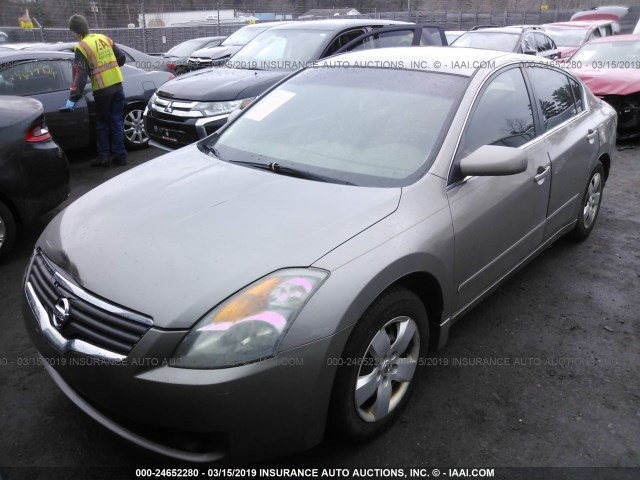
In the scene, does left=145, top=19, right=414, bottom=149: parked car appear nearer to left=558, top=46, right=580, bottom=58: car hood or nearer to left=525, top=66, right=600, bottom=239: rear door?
left=525, top=66, right=600, bottom=239: rear door

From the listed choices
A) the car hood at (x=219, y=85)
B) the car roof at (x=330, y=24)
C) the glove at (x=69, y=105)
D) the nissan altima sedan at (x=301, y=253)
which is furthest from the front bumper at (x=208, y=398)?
the car roof at (x=330, y=24)

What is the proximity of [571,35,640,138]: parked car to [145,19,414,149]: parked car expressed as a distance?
3.38 meters

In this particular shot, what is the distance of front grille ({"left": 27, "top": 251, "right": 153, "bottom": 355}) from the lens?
6.36 feet

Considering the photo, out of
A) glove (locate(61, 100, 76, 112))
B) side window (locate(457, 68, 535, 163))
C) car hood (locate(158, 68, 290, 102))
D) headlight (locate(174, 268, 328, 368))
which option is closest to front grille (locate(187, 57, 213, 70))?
car hood (locate(158, 68, 290, 102))

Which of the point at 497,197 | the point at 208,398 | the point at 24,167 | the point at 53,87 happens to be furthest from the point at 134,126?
the point at 208,398

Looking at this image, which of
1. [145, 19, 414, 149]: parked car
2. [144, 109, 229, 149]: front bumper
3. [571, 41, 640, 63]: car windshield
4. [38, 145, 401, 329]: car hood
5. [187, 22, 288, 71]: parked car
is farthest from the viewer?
[187, 22, 288, 71]: parked car

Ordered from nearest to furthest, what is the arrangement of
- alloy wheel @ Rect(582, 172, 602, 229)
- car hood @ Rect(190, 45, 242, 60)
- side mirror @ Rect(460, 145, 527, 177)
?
1. side mirror @ Rect(460, 145, 527, 177)
2. alloy wheel @ Rect(582, 172, 602, 229)
3. car hood @ Rect(190, 45, 242, 60)

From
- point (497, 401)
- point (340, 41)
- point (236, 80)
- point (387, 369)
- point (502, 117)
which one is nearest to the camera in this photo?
point (387, 369)

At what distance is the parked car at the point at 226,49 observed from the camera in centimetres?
1192

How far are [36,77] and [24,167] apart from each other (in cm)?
282

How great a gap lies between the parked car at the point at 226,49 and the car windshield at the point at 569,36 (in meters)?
7.86

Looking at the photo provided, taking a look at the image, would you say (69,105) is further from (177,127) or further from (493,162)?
(493,162)

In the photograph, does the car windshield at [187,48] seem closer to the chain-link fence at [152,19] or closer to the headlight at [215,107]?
the chain-link fence at [152,19]

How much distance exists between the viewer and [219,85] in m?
6.54
